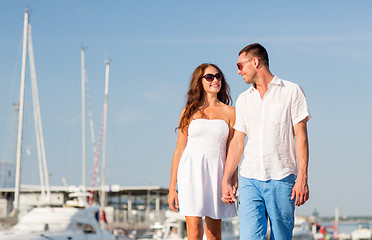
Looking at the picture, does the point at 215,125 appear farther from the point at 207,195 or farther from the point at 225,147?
the point at 207,195

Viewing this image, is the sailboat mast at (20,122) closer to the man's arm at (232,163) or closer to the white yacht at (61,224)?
the white yacht at (61,224)

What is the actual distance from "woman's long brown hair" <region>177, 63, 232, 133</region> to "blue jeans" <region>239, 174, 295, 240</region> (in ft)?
4.83

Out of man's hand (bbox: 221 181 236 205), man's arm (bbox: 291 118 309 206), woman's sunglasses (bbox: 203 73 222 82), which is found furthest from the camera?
woman's sunglasses (bbox: 203 73 222 82)

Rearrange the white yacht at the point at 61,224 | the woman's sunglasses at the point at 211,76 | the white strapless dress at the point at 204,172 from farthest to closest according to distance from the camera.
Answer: the white yacht at the point at 61,224, the woman's sunglasses at the point at 211,76, the white strapless dress at the point at 204,172

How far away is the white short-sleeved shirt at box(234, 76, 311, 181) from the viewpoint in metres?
4.82

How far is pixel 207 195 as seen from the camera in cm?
591

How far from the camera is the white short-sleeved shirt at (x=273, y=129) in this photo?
4.82 metres

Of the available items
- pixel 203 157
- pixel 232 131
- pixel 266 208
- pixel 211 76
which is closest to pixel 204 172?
pixel 203 157

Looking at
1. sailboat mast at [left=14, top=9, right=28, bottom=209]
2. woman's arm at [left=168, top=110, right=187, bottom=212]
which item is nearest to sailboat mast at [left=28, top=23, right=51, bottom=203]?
sailboat mast at [left=14, top=9, right=28, bottom=209]

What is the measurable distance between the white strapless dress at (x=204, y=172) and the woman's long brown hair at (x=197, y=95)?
6.9 inches

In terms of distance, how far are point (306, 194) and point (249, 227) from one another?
527 mm

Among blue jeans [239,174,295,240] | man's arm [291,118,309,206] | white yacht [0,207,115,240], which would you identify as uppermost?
man's arm [291,118,309,206]


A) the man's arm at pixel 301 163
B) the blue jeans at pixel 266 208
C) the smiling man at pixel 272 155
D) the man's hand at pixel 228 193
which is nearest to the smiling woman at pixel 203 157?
the man's hand at pixel 228 193

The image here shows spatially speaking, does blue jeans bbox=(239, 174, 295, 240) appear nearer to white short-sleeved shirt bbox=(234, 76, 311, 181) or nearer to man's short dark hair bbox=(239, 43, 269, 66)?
white short-sleeved shirt bbox=(234, 76, 311, 181)
